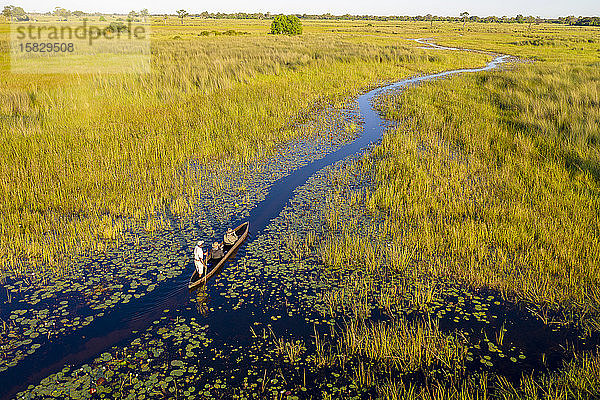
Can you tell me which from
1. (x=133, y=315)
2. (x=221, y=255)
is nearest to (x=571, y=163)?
(x=221, y=255)

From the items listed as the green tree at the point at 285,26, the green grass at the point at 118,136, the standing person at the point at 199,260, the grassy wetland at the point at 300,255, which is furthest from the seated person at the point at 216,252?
the green tree at the point at 285,26

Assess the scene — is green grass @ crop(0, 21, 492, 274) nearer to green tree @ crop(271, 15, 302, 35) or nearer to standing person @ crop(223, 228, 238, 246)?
standing person @ crop(223, 228, 238, 246)

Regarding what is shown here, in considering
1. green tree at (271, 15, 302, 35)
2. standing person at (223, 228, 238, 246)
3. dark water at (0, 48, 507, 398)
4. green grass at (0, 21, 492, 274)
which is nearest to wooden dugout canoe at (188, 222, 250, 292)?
standing person at (223, 228, 238, 246)

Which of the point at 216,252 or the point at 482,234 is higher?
the point at 482,234

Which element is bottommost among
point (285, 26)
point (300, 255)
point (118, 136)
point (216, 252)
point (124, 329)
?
point (124, 329)

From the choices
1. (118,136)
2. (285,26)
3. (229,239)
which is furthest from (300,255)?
(285,26)

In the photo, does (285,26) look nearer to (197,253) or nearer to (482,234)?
(482,234)

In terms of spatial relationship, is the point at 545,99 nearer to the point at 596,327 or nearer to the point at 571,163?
the point at 571,163

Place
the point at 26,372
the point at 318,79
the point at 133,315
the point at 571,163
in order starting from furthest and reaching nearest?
the point at 318,79, the point at 571,163, the point at 133,315, the point at 26,372
